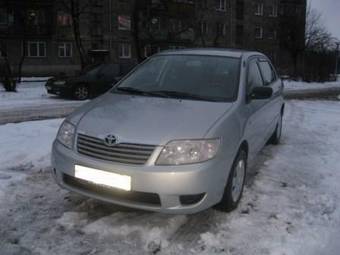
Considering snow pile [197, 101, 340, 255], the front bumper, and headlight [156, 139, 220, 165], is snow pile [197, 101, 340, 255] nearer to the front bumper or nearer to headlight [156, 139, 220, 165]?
the front bumper

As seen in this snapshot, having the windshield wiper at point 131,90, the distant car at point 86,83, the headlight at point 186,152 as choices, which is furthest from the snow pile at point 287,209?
the distant car at point 86,83

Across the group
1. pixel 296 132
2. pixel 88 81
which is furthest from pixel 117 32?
pixel 296 132

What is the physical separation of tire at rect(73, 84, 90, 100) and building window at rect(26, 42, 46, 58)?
2400cm

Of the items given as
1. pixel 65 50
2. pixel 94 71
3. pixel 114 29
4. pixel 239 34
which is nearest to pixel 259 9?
pixel 239 34

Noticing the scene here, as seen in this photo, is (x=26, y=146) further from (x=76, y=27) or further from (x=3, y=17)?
(x=3, y=17)

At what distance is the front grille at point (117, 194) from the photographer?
379 centimetres

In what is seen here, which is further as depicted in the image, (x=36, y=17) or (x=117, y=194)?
(x=36, y=17)

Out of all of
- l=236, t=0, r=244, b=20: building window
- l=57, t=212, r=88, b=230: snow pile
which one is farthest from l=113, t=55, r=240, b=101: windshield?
l=236, t=0, r=244, b=20: building window

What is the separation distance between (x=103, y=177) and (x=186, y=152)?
0.75 metres

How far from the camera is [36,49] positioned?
38344mm

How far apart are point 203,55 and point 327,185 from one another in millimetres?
2205

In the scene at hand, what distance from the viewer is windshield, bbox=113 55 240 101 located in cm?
478

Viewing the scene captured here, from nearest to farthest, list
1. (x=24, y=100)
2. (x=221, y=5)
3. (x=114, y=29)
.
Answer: (x=24, y=100) < (x=114, y=29) < (x=221, y=5)

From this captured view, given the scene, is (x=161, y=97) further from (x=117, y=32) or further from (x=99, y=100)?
(x=117, y=32)
